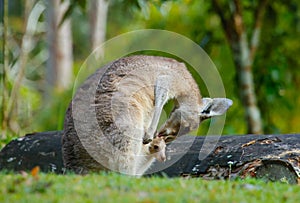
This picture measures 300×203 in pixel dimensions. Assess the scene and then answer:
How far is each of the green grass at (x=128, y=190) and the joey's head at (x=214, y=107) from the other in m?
1.28

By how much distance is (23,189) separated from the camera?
4.92 metres

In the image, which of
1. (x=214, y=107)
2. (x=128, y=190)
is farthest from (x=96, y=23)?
(x=128, y=190)

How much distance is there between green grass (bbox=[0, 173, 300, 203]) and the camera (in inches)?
185

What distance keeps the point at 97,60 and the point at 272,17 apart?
3.10 meters

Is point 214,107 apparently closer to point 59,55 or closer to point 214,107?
point 214,107

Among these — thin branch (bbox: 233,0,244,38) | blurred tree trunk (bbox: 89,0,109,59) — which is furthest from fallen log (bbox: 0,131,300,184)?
blurred tree trunk (bbox: 89,0,109,59)

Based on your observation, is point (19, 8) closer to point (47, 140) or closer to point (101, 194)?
point (47, 140)

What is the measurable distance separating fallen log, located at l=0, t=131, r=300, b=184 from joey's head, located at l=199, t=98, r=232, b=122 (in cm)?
68

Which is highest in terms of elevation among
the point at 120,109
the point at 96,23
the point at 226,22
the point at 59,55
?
the point at 96,23

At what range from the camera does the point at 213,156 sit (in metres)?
7.45

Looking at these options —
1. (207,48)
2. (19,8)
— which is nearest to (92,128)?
(207,48)

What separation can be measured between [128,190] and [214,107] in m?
1.99

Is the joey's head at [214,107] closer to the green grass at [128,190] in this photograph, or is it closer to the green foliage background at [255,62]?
the green grass at [128,190]

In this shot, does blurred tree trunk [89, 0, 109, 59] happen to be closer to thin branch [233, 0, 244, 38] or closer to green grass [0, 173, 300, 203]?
thin branch [233, 0, 244, 38]
